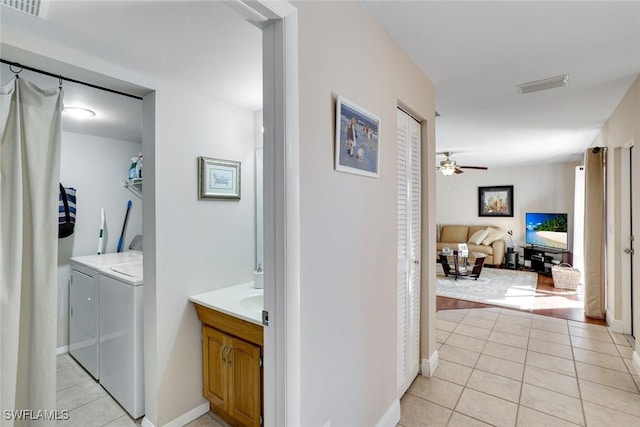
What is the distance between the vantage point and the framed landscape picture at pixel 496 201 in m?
7.14

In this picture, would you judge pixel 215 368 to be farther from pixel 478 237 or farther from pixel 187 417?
pixel 478 237

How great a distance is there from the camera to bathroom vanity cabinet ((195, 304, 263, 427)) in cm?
174

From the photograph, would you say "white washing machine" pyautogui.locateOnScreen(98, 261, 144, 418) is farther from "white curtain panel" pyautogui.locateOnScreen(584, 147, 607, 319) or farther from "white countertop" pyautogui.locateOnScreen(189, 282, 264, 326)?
"white curtain panel" pyautogui.locateOnScreen(584, 147, 607, 319)

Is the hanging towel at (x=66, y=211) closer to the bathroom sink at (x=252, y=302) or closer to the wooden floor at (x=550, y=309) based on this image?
the bathroom sink at (x=252, y=302)

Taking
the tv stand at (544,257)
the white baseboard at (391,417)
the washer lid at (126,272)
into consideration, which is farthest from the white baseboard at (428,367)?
the tv stand at (544,257)

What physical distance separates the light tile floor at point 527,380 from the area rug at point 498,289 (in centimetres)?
89

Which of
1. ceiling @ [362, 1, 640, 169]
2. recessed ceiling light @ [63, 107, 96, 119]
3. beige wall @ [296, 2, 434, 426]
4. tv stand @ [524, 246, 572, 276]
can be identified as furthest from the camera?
tv stand @ [524, 246, 572, 276]

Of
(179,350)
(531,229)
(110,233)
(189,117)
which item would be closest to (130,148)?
(110,233)

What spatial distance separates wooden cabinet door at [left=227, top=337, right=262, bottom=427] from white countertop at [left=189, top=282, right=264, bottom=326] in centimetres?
18

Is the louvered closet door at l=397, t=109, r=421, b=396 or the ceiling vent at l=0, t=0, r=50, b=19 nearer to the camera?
the ceiling vent at l=0, t=0, r=50, b=19

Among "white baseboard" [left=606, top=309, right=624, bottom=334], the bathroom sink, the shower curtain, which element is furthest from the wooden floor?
the shower curtain

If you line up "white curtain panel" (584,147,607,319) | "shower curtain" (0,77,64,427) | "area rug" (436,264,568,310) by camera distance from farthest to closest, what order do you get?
"area rug" (436,264,568,310) → "white curtain panel" (584,147,607,319) → "shower curtain" (0,77,64,427)

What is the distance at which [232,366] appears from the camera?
1.88 meters

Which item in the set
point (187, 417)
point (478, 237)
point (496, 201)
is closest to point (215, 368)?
point (187, 417)
